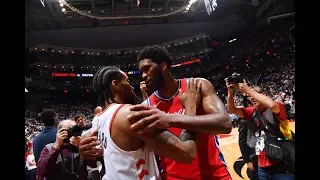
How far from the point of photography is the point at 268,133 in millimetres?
3422

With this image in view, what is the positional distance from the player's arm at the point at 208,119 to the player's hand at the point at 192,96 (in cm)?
10

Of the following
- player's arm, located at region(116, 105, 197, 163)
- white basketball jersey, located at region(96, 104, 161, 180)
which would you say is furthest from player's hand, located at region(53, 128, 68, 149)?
player's arm, located at region(116, 105, 197, 163)

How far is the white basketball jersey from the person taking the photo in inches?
70.2

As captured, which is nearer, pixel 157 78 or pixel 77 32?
pixel 157 78

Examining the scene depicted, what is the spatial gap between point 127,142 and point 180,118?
0.33m

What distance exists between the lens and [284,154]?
10.6 ft

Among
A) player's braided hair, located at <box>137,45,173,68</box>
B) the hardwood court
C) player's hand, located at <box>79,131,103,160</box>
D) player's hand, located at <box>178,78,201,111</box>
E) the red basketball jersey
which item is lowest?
the hardwood court

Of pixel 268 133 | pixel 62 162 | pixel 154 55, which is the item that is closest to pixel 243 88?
pixel 268 133

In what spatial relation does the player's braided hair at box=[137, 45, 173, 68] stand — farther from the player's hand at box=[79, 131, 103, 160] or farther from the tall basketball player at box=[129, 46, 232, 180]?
the player's hand at box=[79, 131, 103, 160]

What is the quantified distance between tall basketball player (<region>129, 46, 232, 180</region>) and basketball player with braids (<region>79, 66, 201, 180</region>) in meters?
0.08
